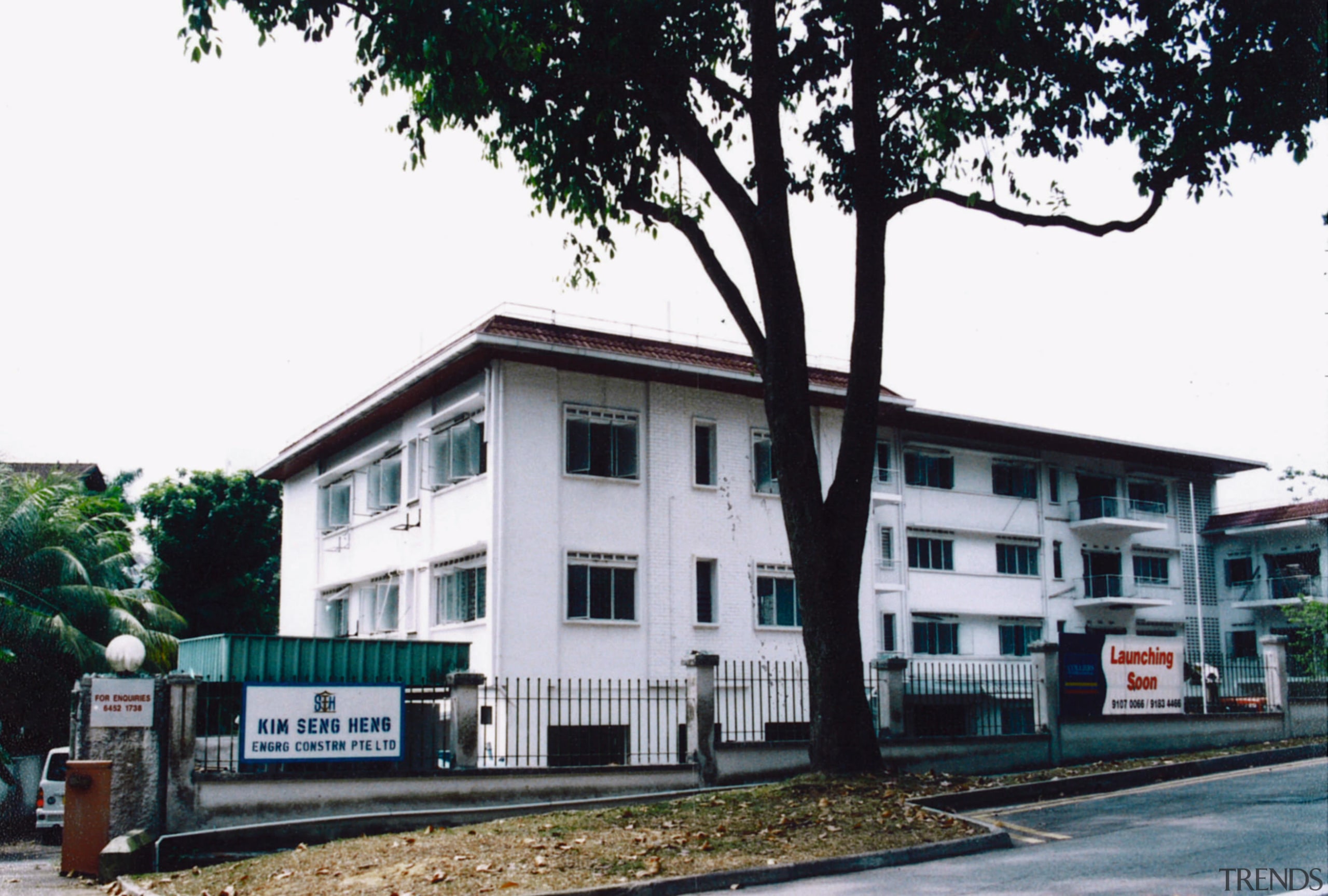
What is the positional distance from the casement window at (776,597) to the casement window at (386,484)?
9.00 m

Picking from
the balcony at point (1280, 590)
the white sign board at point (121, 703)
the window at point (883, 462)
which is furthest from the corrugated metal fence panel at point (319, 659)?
the balcony at point (1280, 590)

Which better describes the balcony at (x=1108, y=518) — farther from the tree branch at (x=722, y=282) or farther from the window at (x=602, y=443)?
the tree branch at (x=722, y=282)

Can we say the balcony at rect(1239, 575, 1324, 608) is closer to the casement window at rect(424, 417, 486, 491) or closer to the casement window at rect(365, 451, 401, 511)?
the casement window at rect(424, 417, 486, 491)

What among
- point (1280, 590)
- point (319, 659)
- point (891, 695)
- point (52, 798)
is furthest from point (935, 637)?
point (52, 798)

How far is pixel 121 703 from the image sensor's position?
1576 cm

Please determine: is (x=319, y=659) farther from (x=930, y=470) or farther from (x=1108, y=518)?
(x=1108, y=518)

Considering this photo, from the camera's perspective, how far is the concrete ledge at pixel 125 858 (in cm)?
1408

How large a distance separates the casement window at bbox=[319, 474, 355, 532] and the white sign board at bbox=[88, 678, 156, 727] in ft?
59.3

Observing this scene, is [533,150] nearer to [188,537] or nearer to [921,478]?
[921,478]

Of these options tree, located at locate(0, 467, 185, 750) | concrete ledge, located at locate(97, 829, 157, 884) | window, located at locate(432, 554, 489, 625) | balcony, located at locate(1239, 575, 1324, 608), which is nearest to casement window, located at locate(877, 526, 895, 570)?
window, located at locate(432, 554, 489, 625)

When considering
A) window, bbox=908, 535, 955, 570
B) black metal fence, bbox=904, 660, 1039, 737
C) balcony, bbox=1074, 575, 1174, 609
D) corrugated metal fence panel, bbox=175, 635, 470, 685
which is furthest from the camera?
balcony, bbox=1074, 575, 1174, 609

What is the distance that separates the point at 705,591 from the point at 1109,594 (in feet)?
60.4

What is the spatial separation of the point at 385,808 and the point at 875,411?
851cm

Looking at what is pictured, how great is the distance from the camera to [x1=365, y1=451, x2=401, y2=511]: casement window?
101ft
